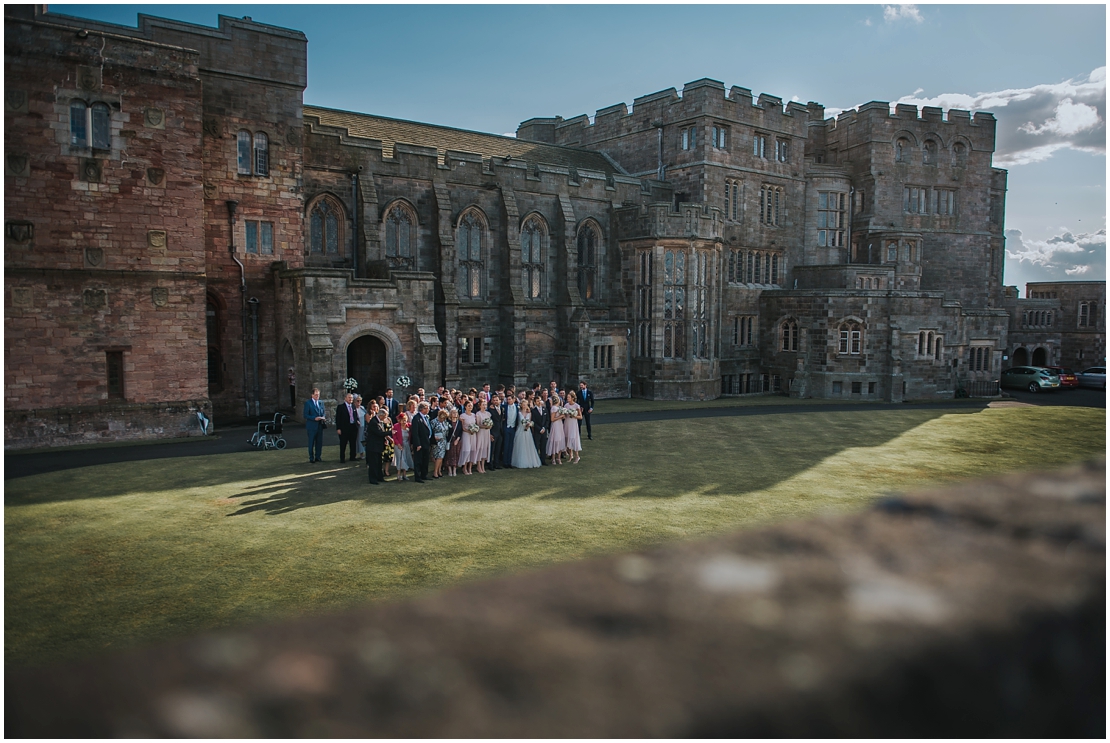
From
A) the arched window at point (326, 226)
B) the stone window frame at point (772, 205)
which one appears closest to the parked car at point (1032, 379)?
the stone window frame at point (772, 205)

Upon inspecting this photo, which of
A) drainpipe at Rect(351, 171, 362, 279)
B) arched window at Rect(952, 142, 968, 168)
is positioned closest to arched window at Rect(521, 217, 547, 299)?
drainpipe at Rect(351, 171, 362, 279)

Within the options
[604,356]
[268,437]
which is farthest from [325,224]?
[604,356]

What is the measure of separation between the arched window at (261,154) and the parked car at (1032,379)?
37.7 meters

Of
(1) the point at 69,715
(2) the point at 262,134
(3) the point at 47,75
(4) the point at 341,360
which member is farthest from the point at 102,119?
(1) the point at 69,715

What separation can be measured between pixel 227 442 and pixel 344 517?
9769 millimetres

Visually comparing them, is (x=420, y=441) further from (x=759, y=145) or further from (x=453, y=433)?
(x=759, y=145)

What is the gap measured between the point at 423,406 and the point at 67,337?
11547mm

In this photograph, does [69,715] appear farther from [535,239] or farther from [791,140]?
[791,140]

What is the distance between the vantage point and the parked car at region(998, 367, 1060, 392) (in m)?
39.6

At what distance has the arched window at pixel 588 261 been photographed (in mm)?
34719

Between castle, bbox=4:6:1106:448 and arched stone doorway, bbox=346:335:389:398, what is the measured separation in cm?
8

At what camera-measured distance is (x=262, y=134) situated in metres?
25.6

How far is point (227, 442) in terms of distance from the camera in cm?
2059

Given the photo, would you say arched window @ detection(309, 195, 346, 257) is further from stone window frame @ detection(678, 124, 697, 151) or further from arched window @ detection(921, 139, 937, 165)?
arched window @ detection(921, 139, 937, 165)
